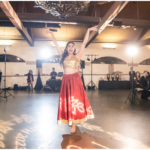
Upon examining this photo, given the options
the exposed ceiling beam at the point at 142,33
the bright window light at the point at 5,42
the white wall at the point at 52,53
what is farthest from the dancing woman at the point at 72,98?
the bright window light at the point at 5,42

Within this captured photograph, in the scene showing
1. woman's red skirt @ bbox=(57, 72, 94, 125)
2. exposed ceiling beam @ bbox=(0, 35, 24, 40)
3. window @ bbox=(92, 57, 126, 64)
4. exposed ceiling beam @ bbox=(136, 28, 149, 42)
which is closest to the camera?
woman's red skirt @ bbox=(57, 72, 94, 125)

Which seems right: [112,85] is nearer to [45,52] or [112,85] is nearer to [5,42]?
[45,52]

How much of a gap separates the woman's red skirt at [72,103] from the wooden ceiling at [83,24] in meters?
5.04

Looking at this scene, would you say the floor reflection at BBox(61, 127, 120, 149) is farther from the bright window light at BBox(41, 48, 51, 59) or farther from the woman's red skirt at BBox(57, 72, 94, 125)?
the bright window light at BBox(41, 48, 51, 59)

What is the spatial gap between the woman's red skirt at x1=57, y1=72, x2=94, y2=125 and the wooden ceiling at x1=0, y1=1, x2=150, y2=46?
5039 millimetres

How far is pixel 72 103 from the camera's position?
6.92 ft

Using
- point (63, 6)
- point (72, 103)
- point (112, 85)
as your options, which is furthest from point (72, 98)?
point (112, 85)

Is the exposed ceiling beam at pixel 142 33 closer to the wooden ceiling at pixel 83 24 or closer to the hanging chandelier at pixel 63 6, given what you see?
the wooden ceiling at pixel 83 24

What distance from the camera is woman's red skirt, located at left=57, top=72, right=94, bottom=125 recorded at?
2096 millimetres

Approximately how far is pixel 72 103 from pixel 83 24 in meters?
5.83

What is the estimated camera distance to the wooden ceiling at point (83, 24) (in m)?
6.62

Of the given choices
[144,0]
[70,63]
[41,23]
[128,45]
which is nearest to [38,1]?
[70,63]

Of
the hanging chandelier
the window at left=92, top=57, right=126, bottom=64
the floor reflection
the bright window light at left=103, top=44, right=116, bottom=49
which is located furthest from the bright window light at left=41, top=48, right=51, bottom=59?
the floor reflection

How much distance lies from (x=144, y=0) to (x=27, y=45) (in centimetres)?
792
